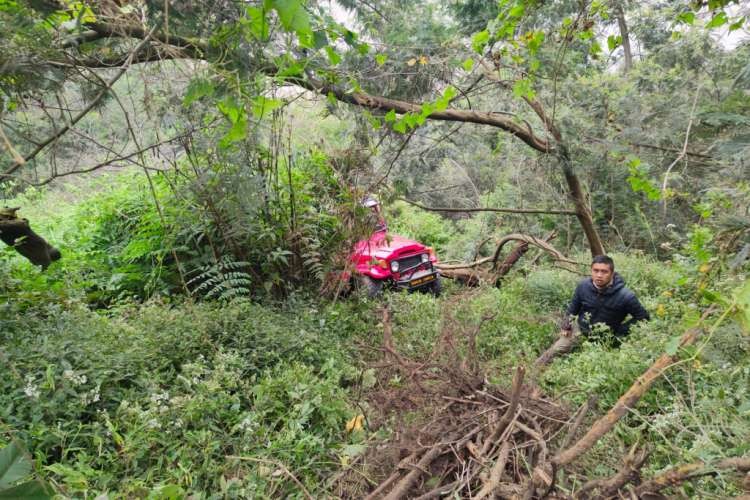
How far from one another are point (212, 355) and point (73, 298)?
1698 mm

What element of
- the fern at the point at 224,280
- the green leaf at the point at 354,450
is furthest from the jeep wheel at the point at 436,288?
the green leaf at the point at 354,450

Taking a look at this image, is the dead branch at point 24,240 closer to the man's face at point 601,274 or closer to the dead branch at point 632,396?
the dead branch at point 632,396

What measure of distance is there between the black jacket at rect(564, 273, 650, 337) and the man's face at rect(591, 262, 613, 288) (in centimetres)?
9

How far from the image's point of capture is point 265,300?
19.0ft

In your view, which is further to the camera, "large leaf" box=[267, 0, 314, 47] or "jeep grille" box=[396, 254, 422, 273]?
"jeep grille" box=[396, 254, 422, 273]

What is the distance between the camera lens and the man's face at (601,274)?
4.89m

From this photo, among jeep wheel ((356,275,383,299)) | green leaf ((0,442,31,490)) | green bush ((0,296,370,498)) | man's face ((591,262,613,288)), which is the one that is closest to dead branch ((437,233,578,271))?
jeep wheel ((356,275,383,299))

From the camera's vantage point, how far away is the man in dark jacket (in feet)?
16.0

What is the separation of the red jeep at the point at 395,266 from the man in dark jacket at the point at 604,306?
108 inches

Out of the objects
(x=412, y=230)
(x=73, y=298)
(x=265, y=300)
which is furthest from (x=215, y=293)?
(x=412, y=230)

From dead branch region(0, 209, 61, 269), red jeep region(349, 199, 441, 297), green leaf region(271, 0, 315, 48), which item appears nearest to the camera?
green leaf region(271, 0, 315, 48)

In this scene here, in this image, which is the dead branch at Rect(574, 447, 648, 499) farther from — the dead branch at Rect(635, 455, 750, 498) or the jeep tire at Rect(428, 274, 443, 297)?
the jeep tire at Rect(428, 274, 443, 297)

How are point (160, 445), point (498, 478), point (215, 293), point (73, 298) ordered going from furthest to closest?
1. point (215, 293)
2. point (73, 298)
3. point (160, 445)
4. point (498, 478)

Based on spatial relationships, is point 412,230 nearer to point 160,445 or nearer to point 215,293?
point 215,293
